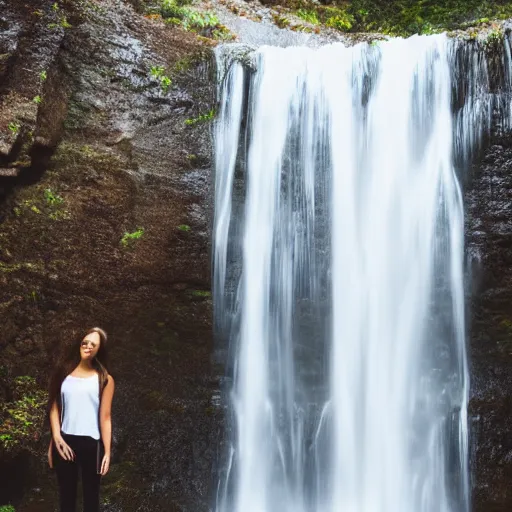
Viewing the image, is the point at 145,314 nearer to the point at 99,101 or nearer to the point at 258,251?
the point at 258,251

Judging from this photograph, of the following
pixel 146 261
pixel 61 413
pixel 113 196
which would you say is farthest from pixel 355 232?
pixel 61 413

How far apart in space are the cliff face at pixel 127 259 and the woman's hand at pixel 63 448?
2.34 metres

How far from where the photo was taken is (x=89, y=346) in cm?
312

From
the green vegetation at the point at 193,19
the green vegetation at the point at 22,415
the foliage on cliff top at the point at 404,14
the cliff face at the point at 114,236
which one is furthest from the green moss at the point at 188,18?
the green vegetation at the point at 22,415

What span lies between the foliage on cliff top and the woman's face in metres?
8.06

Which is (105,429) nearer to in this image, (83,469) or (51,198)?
(83,469)

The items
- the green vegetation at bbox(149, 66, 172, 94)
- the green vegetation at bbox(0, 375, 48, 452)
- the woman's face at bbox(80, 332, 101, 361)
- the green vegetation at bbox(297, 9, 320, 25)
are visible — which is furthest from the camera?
the green vegetation at bbox(297, 9, 320, 25)

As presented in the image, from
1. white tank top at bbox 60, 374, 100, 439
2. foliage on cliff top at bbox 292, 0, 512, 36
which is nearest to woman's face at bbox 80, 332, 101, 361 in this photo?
white tank top at bbox 60, 374, 100, 439

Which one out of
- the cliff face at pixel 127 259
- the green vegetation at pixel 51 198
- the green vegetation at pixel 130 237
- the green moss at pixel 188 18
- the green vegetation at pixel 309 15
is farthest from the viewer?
the green vegetation at pixel 309 15

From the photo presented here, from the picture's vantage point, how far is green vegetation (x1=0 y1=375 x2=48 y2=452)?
16.2 ft

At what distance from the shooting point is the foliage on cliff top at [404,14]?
8.96 metres

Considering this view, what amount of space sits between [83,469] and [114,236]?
3.18 m

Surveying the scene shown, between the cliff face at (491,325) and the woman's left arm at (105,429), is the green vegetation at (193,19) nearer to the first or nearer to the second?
the cliff face at (491,325)

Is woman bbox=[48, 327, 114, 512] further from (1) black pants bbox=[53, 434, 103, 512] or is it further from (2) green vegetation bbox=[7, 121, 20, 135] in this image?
(2) green vegetation bbox=[7, 121, 20, 135]
